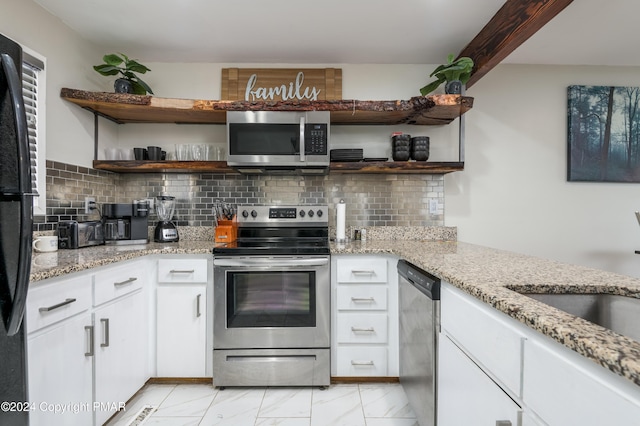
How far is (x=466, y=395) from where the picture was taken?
110 centimetres

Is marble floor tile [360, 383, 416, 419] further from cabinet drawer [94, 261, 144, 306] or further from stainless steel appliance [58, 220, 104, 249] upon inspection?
stainless steel appliance [58, 220, 104, 249]

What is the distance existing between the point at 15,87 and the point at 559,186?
3.45 m

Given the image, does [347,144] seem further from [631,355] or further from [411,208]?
[631,355]

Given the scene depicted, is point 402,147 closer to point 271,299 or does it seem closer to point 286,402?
point 271,299

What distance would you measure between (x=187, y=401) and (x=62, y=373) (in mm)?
804

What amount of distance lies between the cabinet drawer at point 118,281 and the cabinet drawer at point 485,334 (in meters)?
1.69

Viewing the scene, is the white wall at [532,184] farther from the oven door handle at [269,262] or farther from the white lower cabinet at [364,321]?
the oven door handle at [269,262]

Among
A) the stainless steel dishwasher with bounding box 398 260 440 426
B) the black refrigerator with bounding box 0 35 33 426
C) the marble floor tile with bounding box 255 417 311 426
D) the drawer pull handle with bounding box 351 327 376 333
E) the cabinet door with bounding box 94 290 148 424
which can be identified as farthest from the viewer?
the drawer pull handle with bounding box 351 327 376 333

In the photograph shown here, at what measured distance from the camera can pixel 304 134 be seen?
7.27 ft

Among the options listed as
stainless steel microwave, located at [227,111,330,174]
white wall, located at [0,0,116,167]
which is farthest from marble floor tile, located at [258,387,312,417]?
white wall, located at [0,0,116,167]

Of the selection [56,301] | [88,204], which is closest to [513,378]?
[56,301]

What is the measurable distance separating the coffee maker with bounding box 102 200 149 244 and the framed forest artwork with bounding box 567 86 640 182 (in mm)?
3555

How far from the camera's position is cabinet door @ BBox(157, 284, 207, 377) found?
6.61ft

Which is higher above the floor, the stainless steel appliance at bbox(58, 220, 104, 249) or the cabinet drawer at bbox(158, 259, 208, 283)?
the stainless steel appliance at bbox(58, 220, 104, 249)
